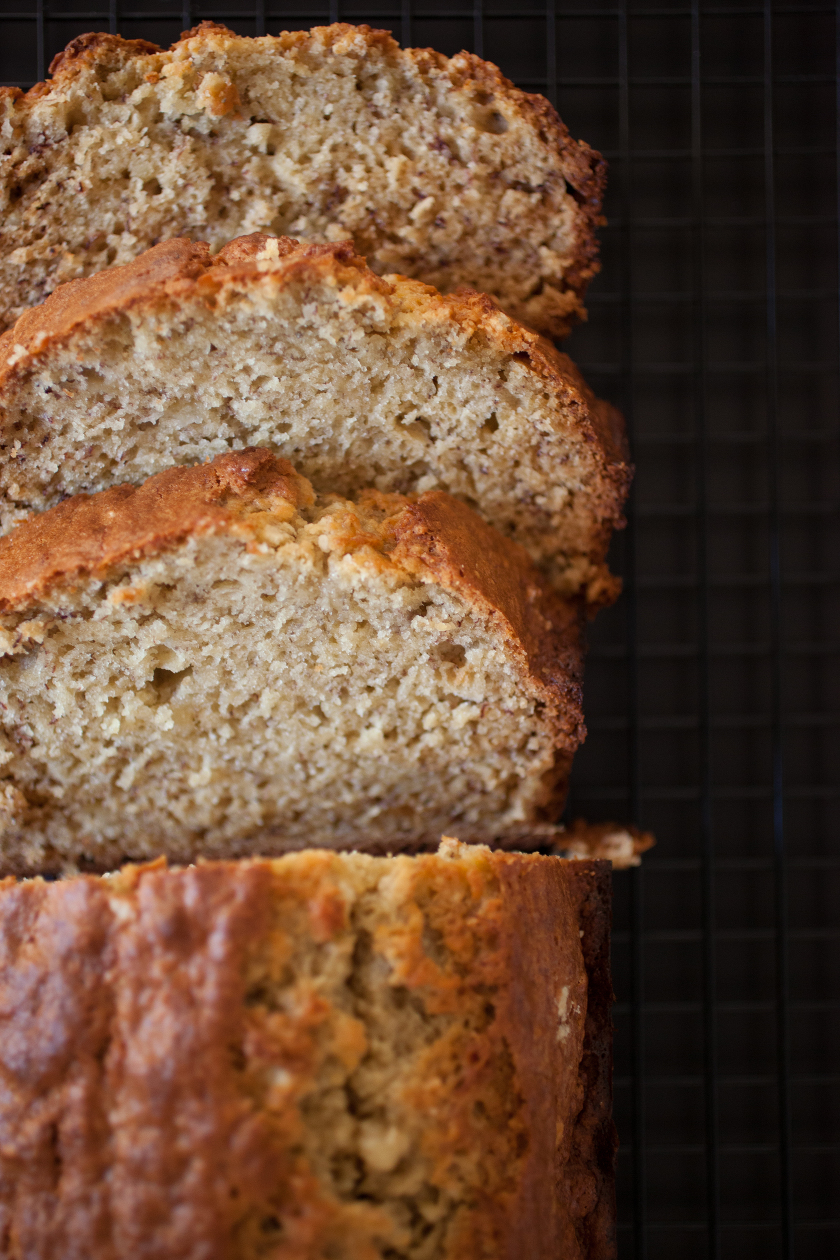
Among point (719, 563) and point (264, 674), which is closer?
point (264, 674)

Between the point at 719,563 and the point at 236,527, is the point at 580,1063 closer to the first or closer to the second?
the point at 236,527

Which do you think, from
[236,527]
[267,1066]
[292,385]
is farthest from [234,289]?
[267,1066]

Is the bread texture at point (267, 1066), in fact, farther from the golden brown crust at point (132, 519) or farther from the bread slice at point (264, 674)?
the golden brown crust at point (132, 519)

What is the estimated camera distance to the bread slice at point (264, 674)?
5.22ft

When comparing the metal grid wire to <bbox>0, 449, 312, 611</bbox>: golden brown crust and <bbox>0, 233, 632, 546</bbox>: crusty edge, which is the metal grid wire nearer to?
<bbox>0, 233, 632, 546</bbox>: crusty edge

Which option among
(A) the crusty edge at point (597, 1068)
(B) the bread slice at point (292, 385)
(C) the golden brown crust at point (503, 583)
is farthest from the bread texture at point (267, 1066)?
(B) the bread slice at point (292, 385)

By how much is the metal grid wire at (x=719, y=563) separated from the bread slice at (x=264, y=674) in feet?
2.60

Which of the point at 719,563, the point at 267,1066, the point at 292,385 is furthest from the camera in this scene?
the point at 719,563

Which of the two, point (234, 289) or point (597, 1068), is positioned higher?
point (234, 289)

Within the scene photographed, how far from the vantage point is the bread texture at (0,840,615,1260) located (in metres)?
1.22

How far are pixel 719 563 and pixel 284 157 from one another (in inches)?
66.3

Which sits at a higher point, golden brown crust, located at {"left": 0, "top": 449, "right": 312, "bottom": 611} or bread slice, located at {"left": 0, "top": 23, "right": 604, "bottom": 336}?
bread slice, located at {"left": 0, "top": 23, "right": 604, "bottom": 336}

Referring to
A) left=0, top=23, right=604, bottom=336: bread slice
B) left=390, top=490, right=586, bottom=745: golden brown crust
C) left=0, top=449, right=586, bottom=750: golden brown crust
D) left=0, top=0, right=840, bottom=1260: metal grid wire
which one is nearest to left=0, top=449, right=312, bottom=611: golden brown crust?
left=0, top=449, right=586, bottom=750: golden brown crust

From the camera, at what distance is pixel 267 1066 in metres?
1.23
